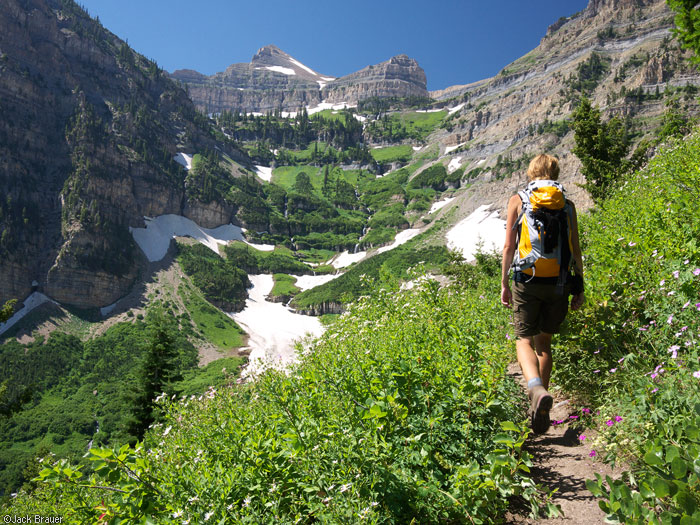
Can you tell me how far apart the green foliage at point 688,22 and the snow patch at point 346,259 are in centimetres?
16284

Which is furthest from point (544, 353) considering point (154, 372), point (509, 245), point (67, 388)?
point (67, 388)

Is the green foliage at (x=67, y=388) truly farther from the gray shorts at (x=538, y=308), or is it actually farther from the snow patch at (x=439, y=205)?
the snow patch at (x=439, y=205)

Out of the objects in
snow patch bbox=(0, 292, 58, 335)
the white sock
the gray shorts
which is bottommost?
snow patch bbox=(0, 292, 58, 335)

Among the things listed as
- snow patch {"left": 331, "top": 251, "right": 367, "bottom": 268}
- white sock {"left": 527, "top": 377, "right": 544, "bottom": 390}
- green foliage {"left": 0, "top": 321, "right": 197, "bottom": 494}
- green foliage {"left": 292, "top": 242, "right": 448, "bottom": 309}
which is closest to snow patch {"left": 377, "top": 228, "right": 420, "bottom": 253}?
green foliage {"left": 292, "top": 242, "right": 448, "bottom": 309}

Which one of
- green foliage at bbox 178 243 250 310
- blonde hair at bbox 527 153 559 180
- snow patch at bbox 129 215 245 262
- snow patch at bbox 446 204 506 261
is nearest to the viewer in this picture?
blonde hair at bbox 527 153 559 180

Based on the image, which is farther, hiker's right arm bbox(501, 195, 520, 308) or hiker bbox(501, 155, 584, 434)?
hiker's right arm bbox(501, 195, 520, 308)

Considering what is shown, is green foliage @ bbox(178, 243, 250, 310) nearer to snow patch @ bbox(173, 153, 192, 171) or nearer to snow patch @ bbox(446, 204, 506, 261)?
snow patch @ bbox(173, 153, 192, 171)

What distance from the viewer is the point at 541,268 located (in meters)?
3.96

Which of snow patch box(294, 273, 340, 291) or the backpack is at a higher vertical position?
snow patch box(294, 273, 340, 291)

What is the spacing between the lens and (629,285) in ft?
14.9

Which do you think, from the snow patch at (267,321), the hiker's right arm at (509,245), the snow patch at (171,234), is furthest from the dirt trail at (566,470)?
the snow patch at (171,234)

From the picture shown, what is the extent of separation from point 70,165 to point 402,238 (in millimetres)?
135359

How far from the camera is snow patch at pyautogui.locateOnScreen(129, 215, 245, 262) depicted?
147625 millimetres

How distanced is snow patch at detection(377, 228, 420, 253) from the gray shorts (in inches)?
6194
